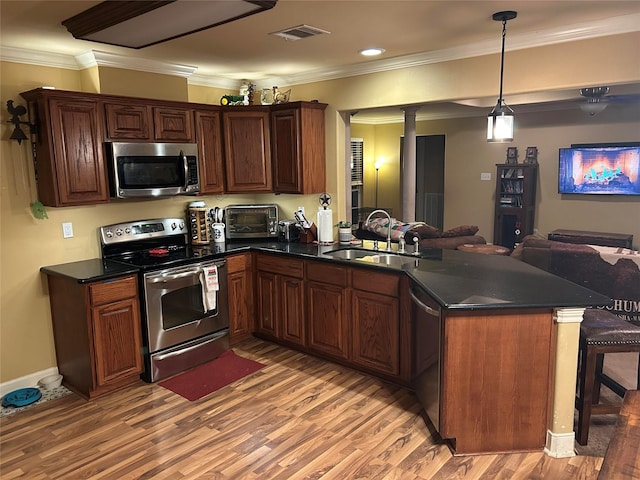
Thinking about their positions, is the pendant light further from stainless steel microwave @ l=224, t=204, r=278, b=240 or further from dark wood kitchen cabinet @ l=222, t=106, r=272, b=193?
stainless steel microwave @ l=224, t=204, r=278, b=240

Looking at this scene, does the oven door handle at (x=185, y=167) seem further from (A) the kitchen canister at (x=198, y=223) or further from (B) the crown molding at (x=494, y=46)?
(B) the crown molding at (x=494, y=46)

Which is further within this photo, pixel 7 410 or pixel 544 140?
pixel 544 140

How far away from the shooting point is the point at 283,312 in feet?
13.7

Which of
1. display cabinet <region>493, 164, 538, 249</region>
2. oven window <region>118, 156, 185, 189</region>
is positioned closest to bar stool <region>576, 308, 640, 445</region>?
oven window <region>118, 156, 185, 189</region>

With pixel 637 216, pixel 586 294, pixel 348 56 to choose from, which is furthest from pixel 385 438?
pixel 637 216

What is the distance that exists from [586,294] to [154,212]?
134 inches

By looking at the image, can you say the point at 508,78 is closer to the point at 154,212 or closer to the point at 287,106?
the point at 287,106

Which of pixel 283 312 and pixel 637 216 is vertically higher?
pixel 637 216

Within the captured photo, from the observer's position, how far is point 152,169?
12.5 feet

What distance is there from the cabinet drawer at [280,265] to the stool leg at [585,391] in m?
2.14

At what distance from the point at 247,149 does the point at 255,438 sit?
258 centimetres

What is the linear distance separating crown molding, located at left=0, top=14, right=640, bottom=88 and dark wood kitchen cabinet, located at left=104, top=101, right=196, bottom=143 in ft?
1.13

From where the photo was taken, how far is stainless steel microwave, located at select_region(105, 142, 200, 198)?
3.58 m

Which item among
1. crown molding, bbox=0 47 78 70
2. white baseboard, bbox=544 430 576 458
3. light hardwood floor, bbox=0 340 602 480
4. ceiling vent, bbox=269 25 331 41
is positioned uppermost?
ceiling vent, bbox=269 25 331 41
